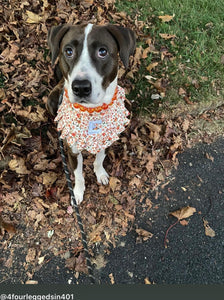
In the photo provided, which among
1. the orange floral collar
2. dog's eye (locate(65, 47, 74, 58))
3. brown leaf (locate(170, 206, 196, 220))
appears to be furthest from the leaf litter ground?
dog's eye (locate(65, 47, 74, 58))

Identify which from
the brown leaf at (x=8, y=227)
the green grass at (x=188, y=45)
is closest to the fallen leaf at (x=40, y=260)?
the brown leaf at (x=8, y=227)

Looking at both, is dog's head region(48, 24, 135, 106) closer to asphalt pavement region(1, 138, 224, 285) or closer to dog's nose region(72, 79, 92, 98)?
dog's nose region(72, 79, 92, 98)

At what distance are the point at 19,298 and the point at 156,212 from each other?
213 centimetres

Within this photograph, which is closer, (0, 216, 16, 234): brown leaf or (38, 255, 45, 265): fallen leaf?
(38, 255, 45, 265): fallen leaf

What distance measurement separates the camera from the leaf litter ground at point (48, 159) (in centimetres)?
376

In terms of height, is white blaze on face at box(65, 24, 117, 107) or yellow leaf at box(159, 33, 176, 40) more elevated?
white blaze on face at box(65, 24, 117, 107)

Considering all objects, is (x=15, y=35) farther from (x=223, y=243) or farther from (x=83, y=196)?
(x=223, y=243)

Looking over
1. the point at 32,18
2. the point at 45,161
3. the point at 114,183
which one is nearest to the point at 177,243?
the point at 114,183

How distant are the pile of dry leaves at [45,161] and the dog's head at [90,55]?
1543 millimetres

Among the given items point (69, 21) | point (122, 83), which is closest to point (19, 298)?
point (122, 83)

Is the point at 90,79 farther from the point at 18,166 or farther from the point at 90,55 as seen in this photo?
the point at 18,166

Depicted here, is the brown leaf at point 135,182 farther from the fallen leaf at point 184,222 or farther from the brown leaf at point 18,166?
the brown leaf at point 18,166

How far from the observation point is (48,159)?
4.27 m

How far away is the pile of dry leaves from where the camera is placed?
3770 mm
